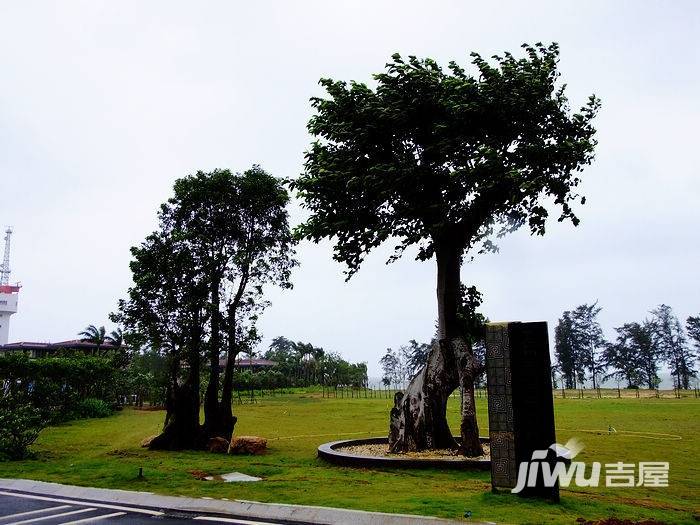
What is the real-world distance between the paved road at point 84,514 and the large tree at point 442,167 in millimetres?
10859

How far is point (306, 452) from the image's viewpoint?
2206 centimetres

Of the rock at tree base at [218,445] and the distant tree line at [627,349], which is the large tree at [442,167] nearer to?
the rock at tree base at [218,445]

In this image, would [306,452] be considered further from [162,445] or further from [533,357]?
[533,357]

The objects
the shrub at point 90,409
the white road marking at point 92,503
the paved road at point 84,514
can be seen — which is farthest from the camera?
the shrub at point 90,409

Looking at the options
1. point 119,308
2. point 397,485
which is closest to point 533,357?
point 397,485

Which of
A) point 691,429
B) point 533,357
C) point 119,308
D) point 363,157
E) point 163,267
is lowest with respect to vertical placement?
point 691,429

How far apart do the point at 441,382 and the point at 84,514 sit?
12991 millimetres

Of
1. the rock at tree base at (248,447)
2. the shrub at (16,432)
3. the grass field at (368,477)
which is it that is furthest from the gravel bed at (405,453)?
the shrub at (16,432)

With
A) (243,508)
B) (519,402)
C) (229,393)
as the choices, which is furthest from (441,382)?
(243,508)

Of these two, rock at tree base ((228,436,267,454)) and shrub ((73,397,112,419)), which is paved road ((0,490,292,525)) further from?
shrub ((73,397,112,419))

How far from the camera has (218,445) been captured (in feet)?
75.3

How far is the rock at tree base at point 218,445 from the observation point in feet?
74.9

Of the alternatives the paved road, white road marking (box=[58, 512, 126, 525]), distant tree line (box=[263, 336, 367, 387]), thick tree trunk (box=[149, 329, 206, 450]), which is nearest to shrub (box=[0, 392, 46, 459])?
thick tree trunk (box=[149, 329, 206, 450])

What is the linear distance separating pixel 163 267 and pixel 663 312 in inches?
4406
